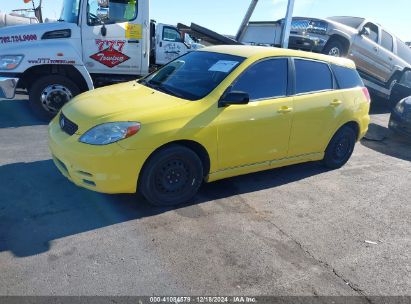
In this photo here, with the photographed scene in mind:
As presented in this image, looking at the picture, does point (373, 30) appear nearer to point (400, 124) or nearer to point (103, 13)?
point (400, 124)

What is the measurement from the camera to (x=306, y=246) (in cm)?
342

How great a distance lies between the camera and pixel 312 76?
4840mm

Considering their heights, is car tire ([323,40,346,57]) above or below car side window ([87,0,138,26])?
below

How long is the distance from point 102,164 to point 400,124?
664 centimetres

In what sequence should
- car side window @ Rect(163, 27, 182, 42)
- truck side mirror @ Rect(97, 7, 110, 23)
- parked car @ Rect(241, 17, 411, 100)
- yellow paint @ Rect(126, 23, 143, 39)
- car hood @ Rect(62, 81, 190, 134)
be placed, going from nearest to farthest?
1. car hood @ Rect(62, 81, 190, 134)
2. truck side mirror @ Rect(97, 7, 110, 23)
3. yellow paint @ Rect(126, 23, 143, 39)
4. parked car @ Rect(241, 17, 411, 100)
5. car side window @ Rect(163, 27, 182, 42)

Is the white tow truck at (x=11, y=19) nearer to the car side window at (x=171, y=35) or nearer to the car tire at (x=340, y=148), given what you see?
the car side window at (x=171, y=35)

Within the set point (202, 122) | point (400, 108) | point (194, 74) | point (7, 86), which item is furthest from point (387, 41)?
point (7, 86)

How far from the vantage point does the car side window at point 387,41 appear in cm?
1016

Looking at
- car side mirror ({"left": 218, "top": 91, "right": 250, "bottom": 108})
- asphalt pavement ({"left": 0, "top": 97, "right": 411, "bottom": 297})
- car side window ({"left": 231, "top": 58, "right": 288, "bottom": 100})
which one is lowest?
asphalt pavement ({"left": 0, "top": 97, "right": 411, "bottom": 297})

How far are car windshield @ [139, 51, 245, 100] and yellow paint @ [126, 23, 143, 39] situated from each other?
252 centimetres

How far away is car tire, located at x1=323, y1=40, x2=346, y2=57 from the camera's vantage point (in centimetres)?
877

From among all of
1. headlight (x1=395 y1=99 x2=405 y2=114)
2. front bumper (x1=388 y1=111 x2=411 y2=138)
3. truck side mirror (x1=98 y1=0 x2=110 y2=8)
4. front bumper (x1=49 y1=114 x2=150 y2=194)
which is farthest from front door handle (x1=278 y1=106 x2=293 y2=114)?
headlight (x1=395 y1=99 x2=405 y2=114)

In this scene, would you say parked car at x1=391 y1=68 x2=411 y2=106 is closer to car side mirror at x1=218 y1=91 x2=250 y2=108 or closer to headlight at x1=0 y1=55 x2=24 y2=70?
car side mirror at x1=218 y1=91 x2=250 y2=108

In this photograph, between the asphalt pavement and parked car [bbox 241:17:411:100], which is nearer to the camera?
the asphalt pavement
